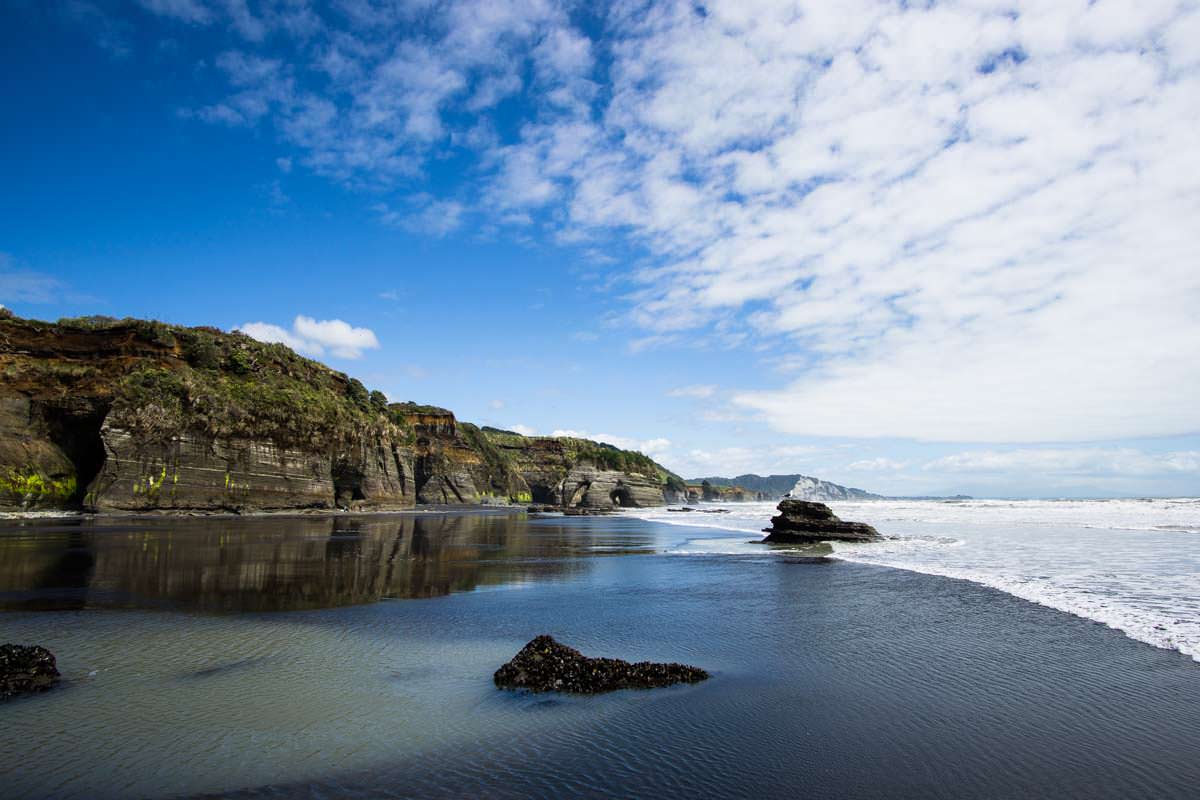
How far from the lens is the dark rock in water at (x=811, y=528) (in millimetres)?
33938

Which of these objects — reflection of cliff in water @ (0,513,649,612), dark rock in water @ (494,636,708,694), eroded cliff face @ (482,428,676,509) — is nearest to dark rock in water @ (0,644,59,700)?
reflection of cliff in water @ (0,513,649,612)

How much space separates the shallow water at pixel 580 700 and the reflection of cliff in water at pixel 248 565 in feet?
0.78

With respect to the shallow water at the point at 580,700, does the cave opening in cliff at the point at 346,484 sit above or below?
above

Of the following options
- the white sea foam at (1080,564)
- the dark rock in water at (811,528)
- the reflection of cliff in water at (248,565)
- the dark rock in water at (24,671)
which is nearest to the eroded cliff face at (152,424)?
the reflection of cliff in water at (248,565)

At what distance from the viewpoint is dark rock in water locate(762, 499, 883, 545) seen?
3394cm

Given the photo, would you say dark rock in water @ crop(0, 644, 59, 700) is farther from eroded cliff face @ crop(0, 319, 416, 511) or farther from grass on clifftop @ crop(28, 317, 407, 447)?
grass on clifftop @ crop(28, 317, 407, 447)

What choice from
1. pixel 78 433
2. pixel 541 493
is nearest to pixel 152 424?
pixel 78 433

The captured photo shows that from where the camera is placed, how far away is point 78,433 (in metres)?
47.3

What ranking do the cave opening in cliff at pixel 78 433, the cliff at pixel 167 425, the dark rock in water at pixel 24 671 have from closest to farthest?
1. the dark rock in water at pixel 24 671
2. the cliff at pixel 167 425
3. the cave opening in cliff at pixel 78 433

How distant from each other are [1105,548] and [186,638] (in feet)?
112

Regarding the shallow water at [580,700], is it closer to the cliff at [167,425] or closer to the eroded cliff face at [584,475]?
the cliff at [167,425]

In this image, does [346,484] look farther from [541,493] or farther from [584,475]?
[541,493]

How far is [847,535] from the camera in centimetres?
3409

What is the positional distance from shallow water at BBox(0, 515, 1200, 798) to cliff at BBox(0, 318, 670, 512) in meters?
35.6
